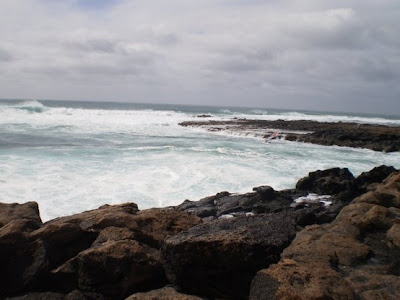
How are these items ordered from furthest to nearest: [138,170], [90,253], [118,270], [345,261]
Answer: [138,170], [345,261], [90,253], [118,270]

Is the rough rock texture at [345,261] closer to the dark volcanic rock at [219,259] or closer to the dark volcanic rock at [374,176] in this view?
the dark volcanic rock at [219,259]

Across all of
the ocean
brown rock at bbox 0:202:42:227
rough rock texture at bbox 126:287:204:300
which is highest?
brown rock at bbox 0:202:42:227

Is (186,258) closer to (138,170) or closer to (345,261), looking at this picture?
(345,261)

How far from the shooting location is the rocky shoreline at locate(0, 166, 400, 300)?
4055 millimetres

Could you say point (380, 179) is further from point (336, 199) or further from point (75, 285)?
point (75, 285)

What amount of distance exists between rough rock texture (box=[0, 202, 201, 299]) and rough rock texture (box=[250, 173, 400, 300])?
1577mm

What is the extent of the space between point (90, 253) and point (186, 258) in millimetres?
1247

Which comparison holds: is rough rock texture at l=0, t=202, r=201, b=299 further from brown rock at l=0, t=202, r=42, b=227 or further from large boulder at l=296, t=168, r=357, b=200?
large boulder at l=296, t=168, r=357, b=200

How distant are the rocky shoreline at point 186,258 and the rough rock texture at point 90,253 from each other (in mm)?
12

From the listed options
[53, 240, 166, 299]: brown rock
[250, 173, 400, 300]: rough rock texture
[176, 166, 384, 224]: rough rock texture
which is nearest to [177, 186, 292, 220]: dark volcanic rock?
[176, 166, 384, 224]: rough rock texture

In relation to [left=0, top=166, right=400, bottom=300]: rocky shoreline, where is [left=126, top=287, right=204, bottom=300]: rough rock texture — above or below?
below

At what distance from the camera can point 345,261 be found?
5.21 metres

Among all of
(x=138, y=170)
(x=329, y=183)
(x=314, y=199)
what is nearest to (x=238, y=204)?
(x=314, y=199)

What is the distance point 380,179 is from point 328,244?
9.62 meters
